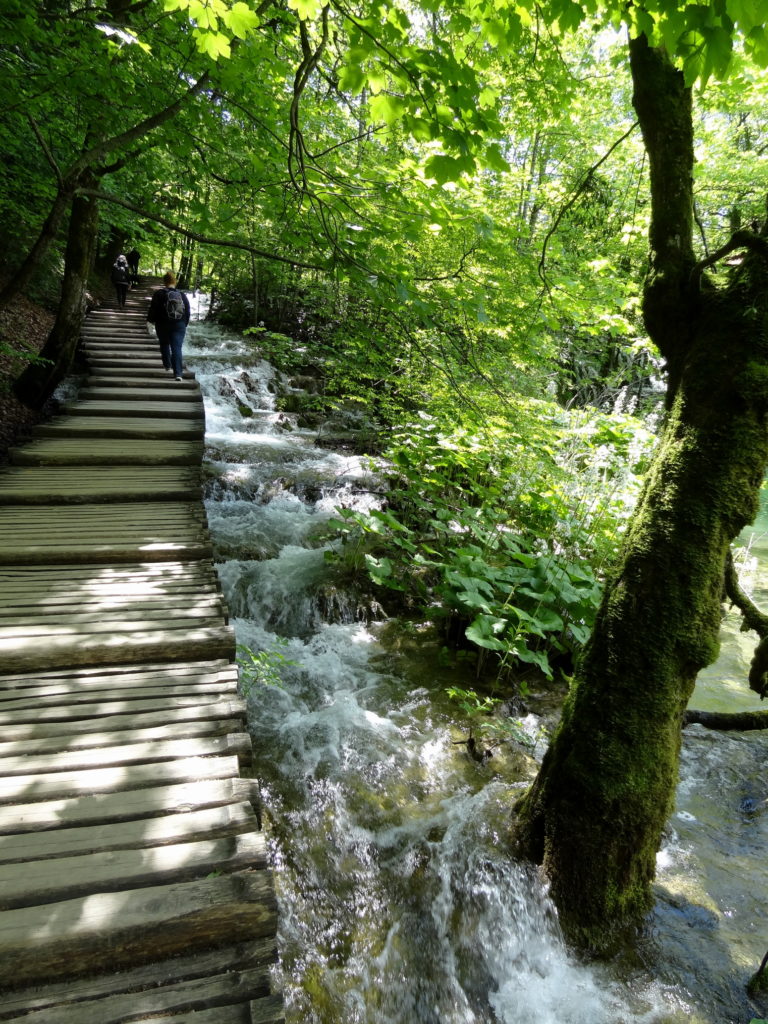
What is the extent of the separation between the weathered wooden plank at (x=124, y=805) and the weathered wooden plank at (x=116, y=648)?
1.01 meters

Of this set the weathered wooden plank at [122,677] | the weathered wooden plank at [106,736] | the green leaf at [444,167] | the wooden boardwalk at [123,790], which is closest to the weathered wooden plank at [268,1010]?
the wooden boardwalk at [123,790]

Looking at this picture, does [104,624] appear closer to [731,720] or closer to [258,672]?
[258,672]

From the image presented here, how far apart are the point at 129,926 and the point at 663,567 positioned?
92.1 inches

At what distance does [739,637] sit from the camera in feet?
22.3

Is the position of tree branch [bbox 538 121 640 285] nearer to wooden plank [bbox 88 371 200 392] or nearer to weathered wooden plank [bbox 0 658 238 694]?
weathered wooden plank [bbox 0 658 238 694]

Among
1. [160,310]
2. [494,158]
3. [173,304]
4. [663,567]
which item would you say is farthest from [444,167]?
[160,310]

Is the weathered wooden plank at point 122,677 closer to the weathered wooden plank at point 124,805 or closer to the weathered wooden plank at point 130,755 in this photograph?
the weathered wooden plank at point 130,755

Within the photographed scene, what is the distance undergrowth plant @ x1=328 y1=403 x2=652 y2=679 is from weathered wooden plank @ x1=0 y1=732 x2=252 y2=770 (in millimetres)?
2637

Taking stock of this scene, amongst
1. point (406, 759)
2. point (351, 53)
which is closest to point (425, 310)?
point (351, 53)

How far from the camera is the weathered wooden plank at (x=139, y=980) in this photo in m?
1.36

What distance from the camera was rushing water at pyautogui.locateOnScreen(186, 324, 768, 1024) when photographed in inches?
94.5

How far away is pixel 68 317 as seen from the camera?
26.5 feet

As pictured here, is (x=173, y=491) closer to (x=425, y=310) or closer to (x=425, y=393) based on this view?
(x=425, y=310)

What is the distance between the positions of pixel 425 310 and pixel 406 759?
126 inches
